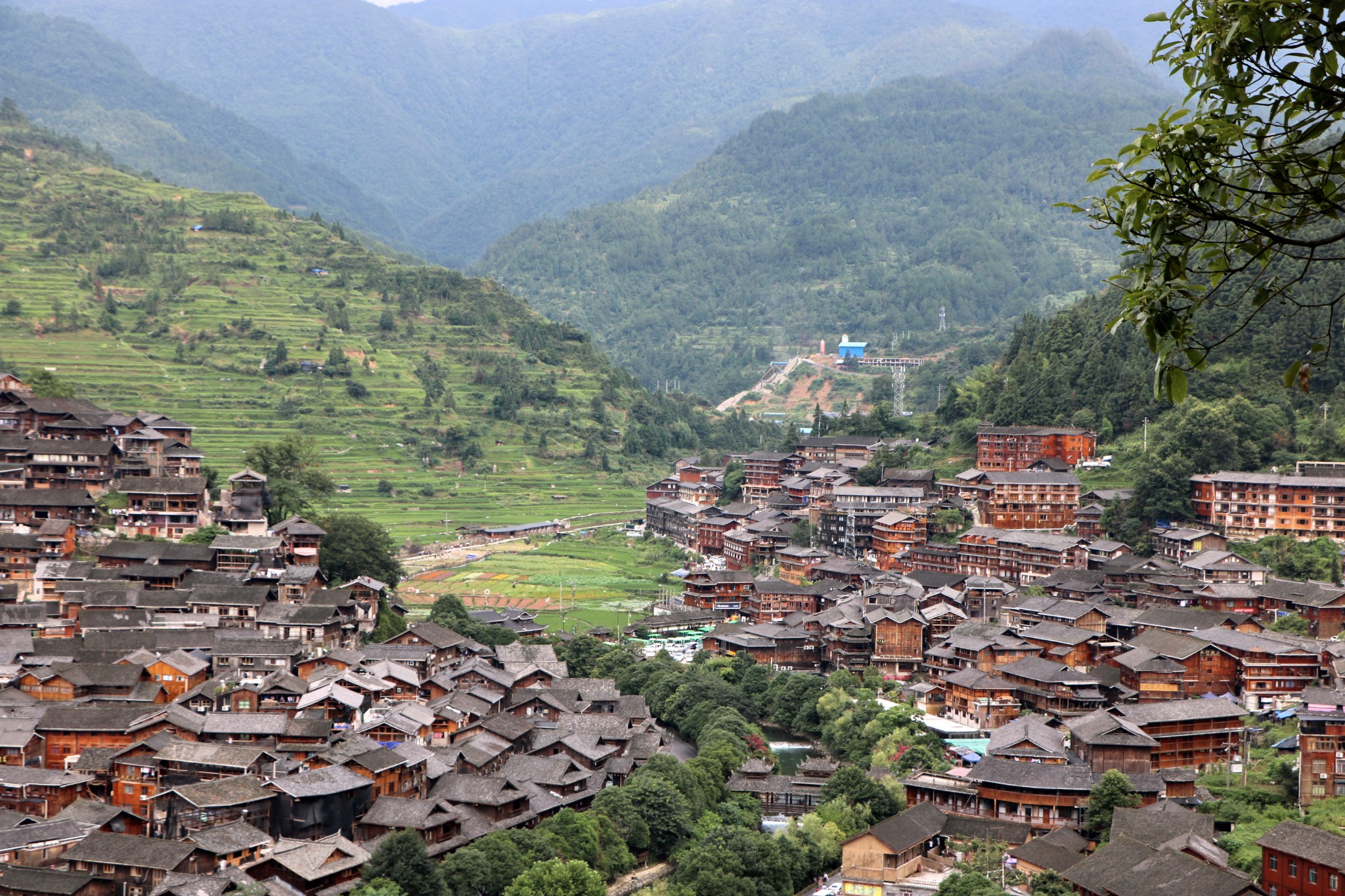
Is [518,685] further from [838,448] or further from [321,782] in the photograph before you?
[838,448]

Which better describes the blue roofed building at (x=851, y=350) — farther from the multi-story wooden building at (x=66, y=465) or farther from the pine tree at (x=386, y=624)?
the multi-story wooden building at (x=66, y=465)

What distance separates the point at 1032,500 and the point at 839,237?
96.0m

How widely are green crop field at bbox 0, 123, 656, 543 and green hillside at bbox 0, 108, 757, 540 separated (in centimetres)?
13

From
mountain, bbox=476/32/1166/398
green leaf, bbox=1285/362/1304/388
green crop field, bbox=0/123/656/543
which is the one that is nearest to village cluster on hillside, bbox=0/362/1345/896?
green crop field, bbox=0/123/656/543

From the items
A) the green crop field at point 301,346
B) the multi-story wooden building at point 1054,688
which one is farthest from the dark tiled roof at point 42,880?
the green crop field at point 301,346

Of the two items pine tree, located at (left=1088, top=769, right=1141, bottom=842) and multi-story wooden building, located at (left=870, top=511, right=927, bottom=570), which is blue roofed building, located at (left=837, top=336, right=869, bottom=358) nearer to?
multi-story wooden building, located at (left=870, top=511, right=927, bottom=570)

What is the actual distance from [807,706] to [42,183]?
62.1m

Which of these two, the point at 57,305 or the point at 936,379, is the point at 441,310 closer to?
the point at 57,305

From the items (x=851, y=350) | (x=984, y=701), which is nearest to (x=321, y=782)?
(x=984, y=701)

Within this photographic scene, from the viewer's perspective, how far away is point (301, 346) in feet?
221

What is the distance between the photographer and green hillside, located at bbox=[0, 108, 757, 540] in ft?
192

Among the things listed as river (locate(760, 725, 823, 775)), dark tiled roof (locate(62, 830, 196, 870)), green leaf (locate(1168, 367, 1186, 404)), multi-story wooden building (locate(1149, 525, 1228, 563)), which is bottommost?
river (locate(760, 725, 823, 775))

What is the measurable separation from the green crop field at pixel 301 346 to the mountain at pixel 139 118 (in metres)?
60.0

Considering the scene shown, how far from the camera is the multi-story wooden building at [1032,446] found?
162 feet
